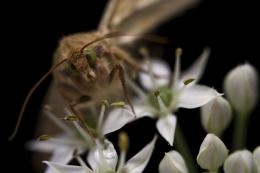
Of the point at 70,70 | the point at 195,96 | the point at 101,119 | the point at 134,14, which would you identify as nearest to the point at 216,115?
the point at 195,96

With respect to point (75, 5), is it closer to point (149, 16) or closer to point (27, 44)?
point (27, 44)

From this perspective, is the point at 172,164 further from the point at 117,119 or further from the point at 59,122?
the point at 59,122

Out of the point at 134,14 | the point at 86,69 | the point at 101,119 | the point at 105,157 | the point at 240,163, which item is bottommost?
the point at 240,163

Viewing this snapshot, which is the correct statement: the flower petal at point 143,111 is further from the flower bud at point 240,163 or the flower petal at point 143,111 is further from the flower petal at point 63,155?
the flower bud at point 240,163

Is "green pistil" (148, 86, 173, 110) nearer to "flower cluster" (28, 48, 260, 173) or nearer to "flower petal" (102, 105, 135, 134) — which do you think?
"flower cluster" (28, 48, 260, 173)

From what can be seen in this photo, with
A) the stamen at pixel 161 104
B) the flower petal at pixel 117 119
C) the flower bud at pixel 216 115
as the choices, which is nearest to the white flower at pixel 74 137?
the flower petal at pixel 117 119

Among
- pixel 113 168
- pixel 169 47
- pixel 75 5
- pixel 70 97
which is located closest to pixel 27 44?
pixel 75 5
